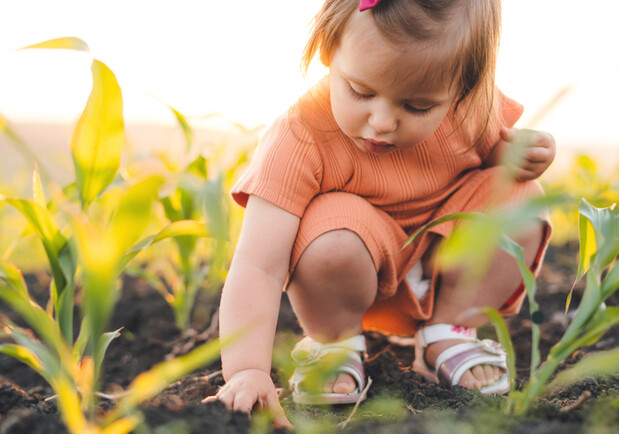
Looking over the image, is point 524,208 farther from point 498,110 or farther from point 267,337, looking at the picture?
point 498,110

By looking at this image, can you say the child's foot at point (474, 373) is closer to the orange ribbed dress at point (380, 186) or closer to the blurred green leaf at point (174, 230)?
the orange ribbed dress at point (380, 186)

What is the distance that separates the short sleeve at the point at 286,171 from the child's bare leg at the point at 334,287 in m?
0.10

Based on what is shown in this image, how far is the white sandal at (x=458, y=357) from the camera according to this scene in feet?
3.80

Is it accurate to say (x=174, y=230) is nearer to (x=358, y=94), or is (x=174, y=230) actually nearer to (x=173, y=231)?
(x=173, y=231)

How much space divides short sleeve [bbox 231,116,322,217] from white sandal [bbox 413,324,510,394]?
1.46 feet

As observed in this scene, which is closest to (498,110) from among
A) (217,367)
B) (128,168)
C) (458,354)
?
(458,354)

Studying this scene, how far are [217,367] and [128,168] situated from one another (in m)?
0.95

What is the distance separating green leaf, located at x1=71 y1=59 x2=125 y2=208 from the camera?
87 cm

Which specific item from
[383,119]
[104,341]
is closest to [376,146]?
[383,119]

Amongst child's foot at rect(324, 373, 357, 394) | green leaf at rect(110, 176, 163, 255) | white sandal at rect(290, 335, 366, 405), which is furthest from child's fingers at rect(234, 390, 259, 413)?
green leaf at rect(110, 176, 163, 255)

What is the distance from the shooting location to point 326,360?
1.09 metres

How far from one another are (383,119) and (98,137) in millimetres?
494

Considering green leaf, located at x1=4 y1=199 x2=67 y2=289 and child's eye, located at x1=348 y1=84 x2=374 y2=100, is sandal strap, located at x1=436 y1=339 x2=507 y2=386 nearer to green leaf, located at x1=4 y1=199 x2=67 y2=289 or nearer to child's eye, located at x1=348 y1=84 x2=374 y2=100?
child's eye, located at x1=348 y1=84 x2=374 y2=100

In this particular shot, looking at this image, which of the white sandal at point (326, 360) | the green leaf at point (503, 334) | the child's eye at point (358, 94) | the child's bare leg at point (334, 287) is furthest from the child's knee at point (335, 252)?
the green leaf at point (503, 334)
